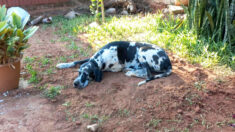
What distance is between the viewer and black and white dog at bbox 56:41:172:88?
12.4 feet

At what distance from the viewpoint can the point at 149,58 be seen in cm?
Answer: 390

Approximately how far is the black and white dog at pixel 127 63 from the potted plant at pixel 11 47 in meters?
0.97

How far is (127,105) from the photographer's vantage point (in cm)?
309

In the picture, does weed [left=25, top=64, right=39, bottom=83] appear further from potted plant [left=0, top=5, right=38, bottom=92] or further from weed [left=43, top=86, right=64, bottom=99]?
weed [left=43, top=86, right=64, bottom=99]

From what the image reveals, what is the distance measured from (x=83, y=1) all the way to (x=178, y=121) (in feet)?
25.1

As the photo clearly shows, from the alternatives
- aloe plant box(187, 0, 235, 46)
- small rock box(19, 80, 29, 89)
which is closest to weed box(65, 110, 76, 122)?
small rock box(19, 80, 29, 89)

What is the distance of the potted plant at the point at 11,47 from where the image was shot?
3116 mm

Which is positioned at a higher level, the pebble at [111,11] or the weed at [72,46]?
the pebble at [111,11]

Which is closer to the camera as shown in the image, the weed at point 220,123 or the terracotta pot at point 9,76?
the weed at point 220,123

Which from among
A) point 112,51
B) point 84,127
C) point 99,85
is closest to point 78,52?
point 112,51

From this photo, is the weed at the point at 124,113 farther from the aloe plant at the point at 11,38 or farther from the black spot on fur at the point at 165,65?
the aloe plant at the point at 11,38

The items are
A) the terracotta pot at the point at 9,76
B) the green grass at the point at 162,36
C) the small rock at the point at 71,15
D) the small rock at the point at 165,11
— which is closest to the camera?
the terracotta pot at the point at 9,76

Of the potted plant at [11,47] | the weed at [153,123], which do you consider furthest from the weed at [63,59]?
the weed at [153,123]

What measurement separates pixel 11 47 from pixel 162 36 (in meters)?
3.46
